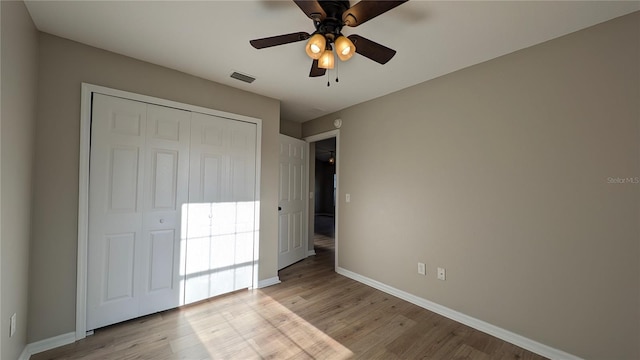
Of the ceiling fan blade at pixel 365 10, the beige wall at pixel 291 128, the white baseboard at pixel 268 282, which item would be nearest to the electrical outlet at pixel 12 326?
the white baseboard at pixel 268 282

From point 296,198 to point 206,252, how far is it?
66.7 inches

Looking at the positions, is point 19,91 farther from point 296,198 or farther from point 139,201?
point 296,198

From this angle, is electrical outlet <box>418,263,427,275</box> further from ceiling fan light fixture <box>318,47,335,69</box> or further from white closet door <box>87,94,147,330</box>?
white closet door <box>87,94,147,330</box>

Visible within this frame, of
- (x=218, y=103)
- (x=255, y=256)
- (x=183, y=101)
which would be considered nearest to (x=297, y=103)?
(x=218, y=103)

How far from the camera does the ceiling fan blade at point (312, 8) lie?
4.34 ft

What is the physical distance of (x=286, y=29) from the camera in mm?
1848

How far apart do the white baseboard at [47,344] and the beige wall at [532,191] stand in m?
3.04

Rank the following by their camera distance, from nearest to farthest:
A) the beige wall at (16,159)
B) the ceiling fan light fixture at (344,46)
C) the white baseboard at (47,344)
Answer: the beige wall at (16,159)
the ceiling fan light fixture at (344,46)
the white baseboard at (47,344)

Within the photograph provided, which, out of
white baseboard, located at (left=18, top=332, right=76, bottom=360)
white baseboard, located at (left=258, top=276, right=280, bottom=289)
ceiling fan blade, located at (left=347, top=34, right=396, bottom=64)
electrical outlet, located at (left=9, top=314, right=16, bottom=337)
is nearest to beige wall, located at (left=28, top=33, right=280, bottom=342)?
white baseboard, located at (left=18, top=332, right=76, bottom=360)

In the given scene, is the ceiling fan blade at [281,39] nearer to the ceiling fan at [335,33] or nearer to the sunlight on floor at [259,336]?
the ceiling fan at [335,33]

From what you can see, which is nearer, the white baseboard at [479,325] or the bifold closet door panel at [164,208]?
the white baseboard at [479,325]

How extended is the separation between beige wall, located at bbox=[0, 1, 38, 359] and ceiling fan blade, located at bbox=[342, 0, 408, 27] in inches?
74.4

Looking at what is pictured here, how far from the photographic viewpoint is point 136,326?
2.20 m

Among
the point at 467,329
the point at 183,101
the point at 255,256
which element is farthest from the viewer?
the point at 255,256
